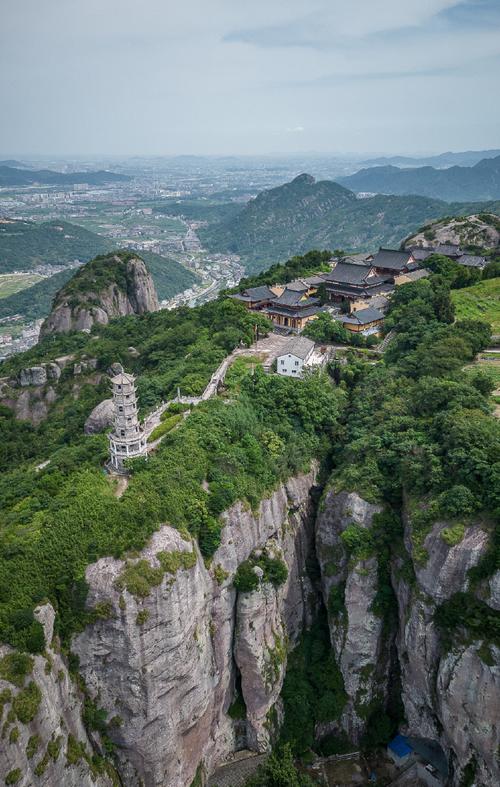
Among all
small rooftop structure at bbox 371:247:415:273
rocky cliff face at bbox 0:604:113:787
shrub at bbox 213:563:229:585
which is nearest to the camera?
rocky cliff face at bbox 0:604:113:787

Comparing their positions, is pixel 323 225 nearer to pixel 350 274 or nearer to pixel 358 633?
pixel 350 274

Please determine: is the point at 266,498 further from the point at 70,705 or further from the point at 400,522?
the point at 70,705

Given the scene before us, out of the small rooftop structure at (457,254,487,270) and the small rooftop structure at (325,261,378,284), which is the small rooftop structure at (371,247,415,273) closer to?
the small rooftop structure at (325,261,378,284)

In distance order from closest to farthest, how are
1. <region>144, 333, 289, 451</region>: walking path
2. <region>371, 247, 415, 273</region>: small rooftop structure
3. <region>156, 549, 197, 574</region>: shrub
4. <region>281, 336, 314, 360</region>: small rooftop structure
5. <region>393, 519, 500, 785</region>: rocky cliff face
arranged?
<region>156, 549, 197, 574</region>: shrub, <region>393, 519, 500, 785</region>: rocky cliff face, <region>144, 333, 289, 451</region>: walking path, <region>281, 336, 314, 360</region>: small rooftop structure, <region>371, 247, 415, 273</region>: small rooftop structure

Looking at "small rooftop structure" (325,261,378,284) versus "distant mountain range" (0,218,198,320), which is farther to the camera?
"distant mountain range" (0,218,198,320)

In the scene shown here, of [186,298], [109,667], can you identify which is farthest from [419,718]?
[186,298]

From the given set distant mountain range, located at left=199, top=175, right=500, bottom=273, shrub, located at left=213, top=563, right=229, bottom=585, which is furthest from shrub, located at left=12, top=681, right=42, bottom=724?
distant mountain range, located at left=199, top=175, right=500, bottom=273

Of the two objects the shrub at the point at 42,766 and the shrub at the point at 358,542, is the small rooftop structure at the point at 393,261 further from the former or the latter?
the shrub at the point at 42,766

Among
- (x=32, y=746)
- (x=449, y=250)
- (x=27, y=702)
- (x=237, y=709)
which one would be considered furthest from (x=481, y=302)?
(x=32, y=746)
